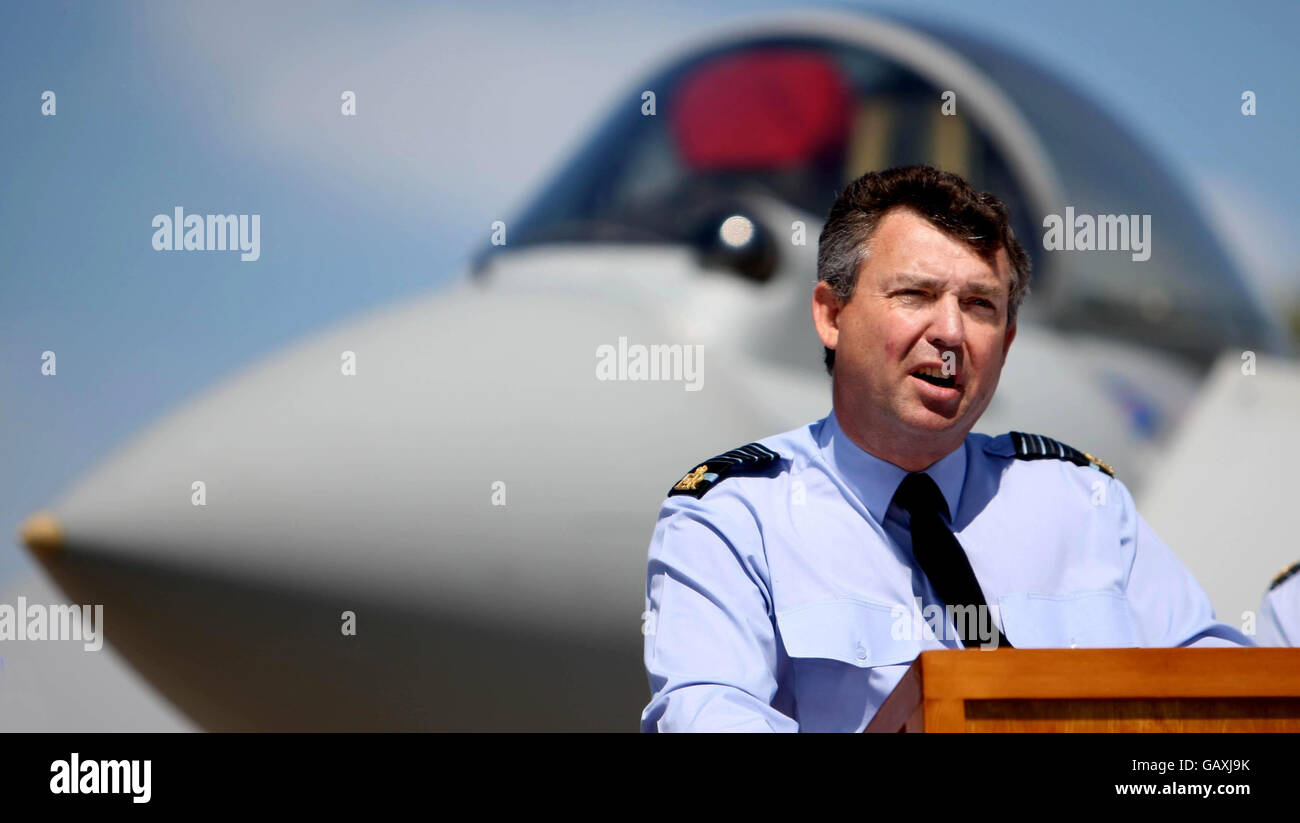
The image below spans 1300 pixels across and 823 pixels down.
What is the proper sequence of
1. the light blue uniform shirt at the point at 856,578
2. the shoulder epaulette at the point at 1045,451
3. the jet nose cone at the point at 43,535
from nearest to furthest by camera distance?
the light blue uniform shirt at the point at 856,578
the shoulder epaulette at the point at 1045,451
the jet nose cone at the point at 43,535

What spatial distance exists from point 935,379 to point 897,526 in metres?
0.26

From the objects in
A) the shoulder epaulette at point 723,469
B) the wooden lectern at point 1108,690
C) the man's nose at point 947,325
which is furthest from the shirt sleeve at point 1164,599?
the wooden lectern at point 1108,690

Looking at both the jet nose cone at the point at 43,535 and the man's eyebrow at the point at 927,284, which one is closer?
the man's eyebrow at the point at 927,284

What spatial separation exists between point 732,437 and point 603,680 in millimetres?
777

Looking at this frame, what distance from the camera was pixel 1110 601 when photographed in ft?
7.27

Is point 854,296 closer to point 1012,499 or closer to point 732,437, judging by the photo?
point 1012,499

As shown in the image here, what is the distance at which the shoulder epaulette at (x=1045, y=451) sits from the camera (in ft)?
8.14

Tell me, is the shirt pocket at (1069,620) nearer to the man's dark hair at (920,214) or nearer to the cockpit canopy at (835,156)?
the man's dark hair at (920,214)

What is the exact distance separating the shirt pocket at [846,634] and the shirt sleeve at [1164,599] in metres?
0.41

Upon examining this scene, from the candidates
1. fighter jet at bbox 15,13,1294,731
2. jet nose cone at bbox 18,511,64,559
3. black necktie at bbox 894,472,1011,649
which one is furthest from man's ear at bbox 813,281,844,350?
jet nose cone at bbox 18,511,64,559

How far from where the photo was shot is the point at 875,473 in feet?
7.55

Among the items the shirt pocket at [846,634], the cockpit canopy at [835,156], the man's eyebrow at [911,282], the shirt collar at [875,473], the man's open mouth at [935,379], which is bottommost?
the shirt pocket at [846,634]

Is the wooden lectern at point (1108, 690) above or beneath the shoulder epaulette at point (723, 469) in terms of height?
beneath

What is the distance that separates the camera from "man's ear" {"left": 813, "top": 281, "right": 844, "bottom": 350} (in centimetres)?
231
